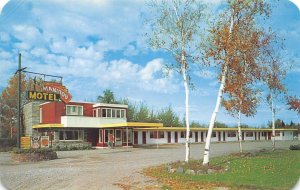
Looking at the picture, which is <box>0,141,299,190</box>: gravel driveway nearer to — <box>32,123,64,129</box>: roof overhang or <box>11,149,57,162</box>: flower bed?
<box>11,149,57,162</box>: flower bed

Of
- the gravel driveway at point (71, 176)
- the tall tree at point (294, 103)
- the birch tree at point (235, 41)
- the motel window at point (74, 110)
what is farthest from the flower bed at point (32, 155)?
the tall tree at point (294, 103)

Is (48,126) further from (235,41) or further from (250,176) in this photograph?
(250,176)

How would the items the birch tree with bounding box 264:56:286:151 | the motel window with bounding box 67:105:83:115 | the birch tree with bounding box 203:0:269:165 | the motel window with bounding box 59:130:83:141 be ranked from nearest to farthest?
the birch tree with bounding box 264:56:286:151 < the birch tree with bounding box 203:0:269:165 < the motel window with bounding box 67:105:83:115 < the motel window with bounding box 59:130:83:141

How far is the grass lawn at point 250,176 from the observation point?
7344mm

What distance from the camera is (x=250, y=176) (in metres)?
7.89

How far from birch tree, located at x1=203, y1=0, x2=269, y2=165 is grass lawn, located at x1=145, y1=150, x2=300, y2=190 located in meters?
1.30

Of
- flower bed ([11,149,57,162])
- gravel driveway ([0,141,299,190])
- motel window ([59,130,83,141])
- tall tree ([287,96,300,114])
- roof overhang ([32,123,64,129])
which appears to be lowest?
gravel driveway ([0,141,299,190])

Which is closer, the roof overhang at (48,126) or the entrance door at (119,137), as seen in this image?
the roof overhang at (48,126)

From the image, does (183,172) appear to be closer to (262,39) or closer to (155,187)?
(155,187)

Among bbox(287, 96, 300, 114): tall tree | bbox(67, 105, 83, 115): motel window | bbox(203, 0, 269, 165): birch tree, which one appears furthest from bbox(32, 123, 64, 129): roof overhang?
bbox(287, 96, 300, 114): tall tree

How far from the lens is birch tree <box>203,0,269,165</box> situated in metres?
9.12

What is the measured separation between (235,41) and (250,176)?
3.07m

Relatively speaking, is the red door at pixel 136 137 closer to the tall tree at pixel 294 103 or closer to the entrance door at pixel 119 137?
the entrance door at pixel 119 137

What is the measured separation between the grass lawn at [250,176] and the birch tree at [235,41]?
130 centimetres
